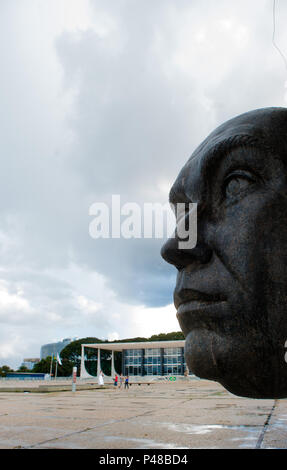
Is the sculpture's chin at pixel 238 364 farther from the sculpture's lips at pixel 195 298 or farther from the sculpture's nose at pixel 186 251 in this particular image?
the sculpture's nose at pixel 186 251

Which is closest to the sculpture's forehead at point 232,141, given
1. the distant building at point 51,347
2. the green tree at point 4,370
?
the green tree at point 4,370

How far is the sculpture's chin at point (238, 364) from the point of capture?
1908 millimetres

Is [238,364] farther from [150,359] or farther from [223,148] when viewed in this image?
[150,359]

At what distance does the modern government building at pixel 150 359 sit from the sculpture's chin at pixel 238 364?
59.0 metres

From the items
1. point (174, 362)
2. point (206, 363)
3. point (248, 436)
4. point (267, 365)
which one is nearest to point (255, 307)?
point (267, 365)

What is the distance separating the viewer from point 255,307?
1.91 metres

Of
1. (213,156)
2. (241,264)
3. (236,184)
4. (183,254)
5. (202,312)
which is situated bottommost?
(202,312)

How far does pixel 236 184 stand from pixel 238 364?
990mm

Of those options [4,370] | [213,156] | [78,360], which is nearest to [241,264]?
[213,156]

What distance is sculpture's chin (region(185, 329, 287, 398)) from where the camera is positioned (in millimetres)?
1908

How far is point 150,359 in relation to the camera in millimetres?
64812
